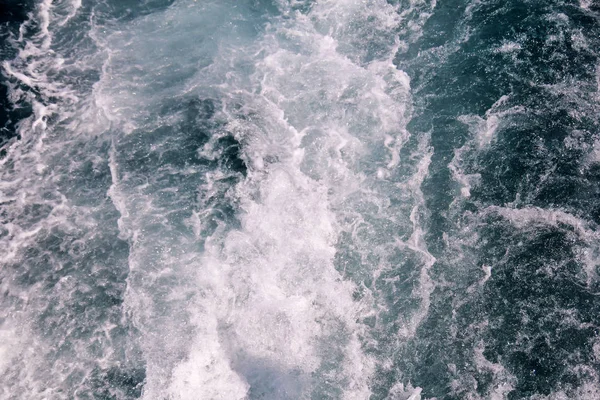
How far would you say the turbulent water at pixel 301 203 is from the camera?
5.52m

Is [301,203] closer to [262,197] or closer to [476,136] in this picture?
[262,197]

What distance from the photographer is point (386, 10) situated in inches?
397

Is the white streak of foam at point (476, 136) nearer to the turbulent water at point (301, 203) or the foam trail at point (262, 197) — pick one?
the turbulent water at point (301, 203)

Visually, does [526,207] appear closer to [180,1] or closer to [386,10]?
[386,10]

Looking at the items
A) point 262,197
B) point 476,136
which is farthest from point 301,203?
point 476,136

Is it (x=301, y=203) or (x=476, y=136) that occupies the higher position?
(x=476, y=136)

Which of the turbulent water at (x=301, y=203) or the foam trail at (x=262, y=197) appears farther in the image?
the foam trail at (x=262, y=197)

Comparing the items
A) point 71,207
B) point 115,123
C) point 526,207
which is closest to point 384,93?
point 526,207

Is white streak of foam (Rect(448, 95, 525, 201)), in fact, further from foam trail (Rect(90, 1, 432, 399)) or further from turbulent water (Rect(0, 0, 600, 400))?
foam trail (Rect(90, 1, 432, 399))

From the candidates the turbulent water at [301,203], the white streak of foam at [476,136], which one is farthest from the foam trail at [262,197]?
the white streak of foam at [476,136]

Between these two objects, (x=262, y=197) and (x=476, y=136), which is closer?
(x=262, y=197)

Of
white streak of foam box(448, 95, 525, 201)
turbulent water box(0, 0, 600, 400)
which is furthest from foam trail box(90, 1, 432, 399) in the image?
white streak of foam box(448, 95, 525, 201)

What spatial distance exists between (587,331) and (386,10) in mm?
9567

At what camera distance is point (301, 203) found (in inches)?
283
